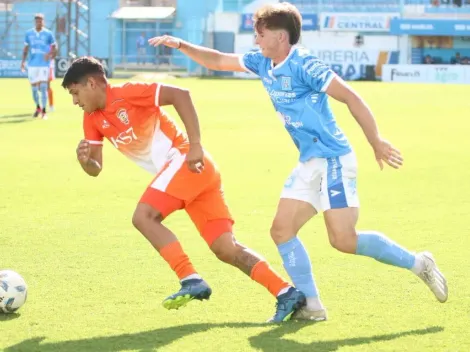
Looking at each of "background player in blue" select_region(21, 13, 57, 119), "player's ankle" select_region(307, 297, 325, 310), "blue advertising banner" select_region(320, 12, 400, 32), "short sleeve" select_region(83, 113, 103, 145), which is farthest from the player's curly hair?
"blue advertising banner" select_region(320, 12, 400, 32)

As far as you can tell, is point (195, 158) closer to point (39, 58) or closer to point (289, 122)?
point (289, 122)

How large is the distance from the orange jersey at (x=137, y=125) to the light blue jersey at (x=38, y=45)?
16782 millimetres

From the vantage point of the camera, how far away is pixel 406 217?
10.6 metres

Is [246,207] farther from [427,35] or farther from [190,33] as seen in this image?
[190,33]

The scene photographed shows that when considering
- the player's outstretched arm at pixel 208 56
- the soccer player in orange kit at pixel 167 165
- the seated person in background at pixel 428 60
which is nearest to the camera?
the soccer player in orange kit at pixel 167 165

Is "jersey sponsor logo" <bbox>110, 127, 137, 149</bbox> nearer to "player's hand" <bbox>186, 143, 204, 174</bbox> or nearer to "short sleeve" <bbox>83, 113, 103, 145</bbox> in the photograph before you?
"short sleeve" <bbox>83, 113, 103, 145</bbox>

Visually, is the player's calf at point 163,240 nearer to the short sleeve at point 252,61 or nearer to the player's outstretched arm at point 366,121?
the short sleeve at point 252,61

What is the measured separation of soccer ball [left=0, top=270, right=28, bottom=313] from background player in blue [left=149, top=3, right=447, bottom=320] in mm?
1652

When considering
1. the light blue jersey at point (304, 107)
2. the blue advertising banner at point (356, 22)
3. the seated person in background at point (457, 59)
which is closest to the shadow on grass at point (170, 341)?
the light blue jersey at point (304, 107)

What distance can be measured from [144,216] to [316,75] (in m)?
1.37

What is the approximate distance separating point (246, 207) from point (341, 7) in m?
47.6

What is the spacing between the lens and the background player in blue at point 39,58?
74.4 ft

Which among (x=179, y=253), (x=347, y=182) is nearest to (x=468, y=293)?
(x=347, y=182)

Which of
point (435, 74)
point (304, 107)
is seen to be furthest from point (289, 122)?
point (435, 74)
